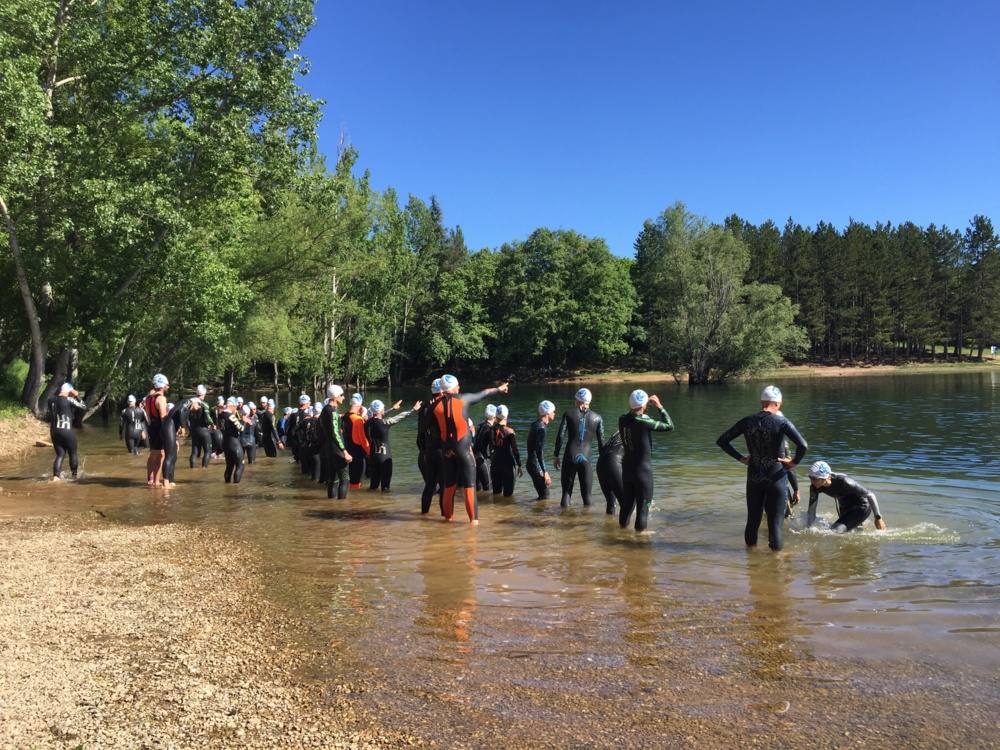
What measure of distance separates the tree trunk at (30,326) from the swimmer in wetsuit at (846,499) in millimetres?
21399

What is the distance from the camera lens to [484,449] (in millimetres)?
13836

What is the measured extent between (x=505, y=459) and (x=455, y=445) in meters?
3.62

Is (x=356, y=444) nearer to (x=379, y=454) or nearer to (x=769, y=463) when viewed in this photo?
(x=379, y=454)

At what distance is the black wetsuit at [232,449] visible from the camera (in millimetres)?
15461

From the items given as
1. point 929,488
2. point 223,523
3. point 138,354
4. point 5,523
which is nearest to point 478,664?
point 223,523

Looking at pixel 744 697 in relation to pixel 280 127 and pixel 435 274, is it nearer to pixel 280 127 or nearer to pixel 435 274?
pixel 280 127

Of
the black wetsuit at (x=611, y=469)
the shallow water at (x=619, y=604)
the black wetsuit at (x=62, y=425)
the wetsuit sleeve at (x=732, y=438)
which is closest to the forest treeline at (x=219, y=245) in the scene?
the black wetsuit at (x=62, y=425)

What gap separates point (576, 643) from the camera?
556 centimetres

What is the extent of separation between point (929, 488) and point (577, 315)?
61.1 metres

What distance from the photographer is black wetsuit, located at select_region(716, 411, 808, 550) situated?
8.55m

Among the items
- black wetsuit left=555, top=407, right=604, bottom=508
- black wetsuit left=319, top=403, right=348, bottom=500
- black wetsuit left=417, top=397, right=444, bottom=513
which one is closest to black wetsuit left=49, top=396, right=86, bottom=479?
black wetsuit left=319, top=403, right=348, bottom=500

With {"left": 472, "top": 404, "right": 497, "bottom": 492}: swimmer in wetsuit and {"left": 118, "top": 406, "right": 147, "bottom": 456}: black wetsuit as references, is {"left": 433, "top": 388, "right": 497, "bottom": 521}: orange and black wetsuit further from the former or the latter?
{"left": 118, "top": 406, "right": 147, "bottom": 456}: black wetsuit

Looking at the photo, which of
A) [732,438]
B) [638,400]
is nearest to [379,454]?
[638,400]

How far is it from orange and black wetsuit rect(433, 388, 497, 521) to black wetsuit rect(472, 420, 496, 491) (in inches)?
131
